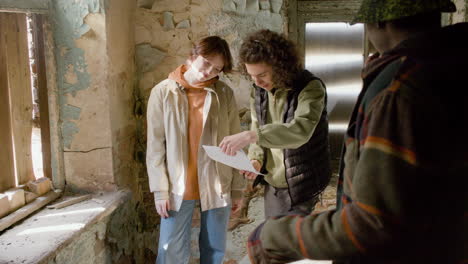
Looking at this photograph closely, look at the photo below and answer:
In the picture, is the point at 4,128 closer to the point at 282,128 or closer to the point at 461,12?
the point at 282,128

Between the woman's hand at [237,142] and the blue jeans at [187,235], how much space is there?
628 millimetres

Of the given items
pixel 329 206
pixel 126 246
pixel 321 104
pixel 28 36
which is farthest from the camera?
pixel 329 206

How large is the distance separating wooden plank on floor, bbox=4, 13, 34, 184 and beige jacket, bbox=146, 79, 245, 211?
0.73 meters

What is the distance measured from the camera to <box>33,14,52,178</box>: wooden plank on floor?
95.9 inches

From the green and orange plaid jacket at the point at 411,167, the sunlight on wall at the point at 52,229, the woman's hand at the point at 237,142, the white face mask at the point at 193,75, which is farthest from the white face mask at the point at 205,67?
the green and orange plaid jacket at the point at 411,167

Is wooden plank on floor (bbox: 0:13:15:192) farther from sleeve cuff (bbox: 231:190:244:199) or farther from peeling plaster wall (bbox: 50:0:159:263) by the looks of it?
sleeve cuff (bbox: 231:190:244:199)

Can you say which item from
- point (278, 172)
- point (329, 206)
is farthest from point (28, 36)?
point (329, 206)

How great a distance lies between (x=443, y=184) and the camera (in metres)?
0.79

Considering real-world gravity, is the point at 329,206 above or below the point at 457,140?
below

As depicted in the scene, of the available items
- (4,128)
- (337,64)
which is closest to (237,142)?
(4,128)

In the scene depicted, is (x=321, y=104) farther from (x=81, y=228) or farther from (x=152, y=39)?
(x=152, y=39)

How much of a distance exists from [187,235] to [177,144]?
513 mm

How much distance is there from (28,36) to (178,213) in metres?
1.31

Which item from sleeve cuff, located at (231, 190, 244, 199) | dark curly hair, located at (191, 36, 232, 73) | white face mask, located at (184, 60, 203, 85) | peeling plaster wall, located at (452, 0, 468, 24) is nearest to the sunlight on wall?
sleeve cuff, located at (231, 190, 244, 199)
